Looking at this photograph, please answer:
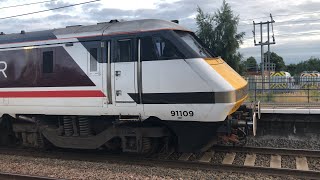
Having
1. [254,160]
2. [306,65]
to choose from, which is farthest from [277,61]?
[254,160]

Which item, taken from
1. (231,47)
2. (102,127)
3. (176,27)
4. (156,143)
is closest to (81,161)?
(102,127)

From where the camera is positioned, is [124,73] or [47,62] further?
[47,62]

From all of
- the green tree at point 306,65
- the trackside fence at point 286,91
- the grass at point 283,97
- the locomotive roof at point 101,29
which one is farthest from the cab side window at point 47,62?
the green tree at point 306,65

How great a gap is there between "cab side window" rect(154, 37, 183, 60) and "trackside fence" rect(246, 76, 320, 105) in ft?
36.8

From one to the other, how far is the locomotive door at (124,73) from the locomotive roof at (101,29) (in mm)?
340

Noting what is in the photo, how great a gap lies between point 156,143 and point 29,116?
3412mm

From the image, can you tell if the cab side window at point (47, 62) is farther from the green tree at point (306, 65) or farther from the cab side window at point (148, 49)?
the green tree at point (306, 65)

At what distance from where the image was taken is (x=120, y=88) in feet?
29.0

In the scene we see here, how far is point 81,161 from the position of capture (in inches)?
375

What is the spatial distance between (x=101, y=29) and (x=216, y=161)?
4075mm

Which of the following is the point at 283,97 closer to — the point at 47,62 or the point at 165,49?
the point at 165,49

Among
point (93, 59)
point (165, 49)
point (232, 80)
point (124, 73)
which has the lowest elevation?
point (232, 80)

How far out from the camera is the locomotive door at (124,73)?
8.73m

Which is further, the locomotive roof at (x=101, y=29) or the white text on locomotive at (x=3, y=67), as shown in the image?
the white text on locomotive at (x=3, y=67)
